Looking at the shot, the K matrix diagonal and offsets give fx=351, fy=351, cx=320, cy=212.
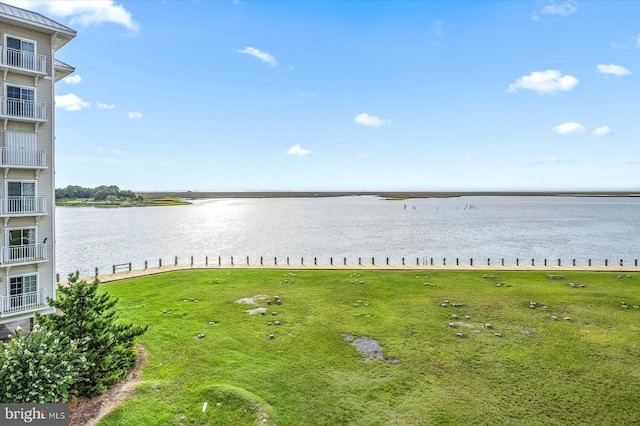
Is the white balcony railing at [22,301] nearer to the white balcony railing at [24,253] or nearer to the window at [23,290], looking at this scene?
the window at [23,290]

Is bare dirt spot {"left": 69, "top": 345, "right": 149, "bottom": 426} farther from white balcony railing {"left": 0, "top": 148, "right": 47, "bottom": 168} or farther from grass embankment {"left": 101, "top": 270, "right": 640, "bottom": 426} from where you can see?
white balcony railing {"left": 0, "top": 148, "right": 47, "bottom": 168}

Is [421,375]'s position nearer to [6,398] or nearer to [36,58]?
[6,398]

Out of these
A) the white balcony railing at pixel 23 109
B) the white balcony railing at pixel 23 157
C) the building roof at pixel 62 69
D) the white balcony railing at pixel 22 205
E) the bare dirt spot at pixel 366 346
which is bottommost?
the bare dirt spot at pixel 366 346

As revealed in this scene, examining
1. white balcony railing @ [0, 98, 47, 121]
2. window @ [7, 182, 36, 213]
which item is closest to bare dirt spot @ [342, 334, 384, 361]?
window @ [7, 182, 36, 213]

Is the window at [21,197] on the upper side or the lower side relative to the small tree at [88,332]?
upper

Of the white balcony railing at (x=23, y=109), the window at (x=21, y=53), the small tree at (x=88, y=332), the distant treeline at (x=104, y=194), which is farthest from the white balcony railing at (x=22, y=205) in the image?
the distant treeline at (x=104, y=194)

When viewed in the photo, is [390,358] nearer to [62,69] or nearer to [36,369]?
[36,369]

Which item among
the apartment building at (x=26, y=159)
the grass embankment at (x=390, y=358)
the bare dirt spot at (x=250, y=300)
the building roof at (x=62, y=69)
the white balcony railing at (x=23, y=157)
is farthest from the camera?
the bare dirt spot at (x=250, y=300)

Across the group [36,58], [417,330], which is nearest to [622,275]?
[417,330]
